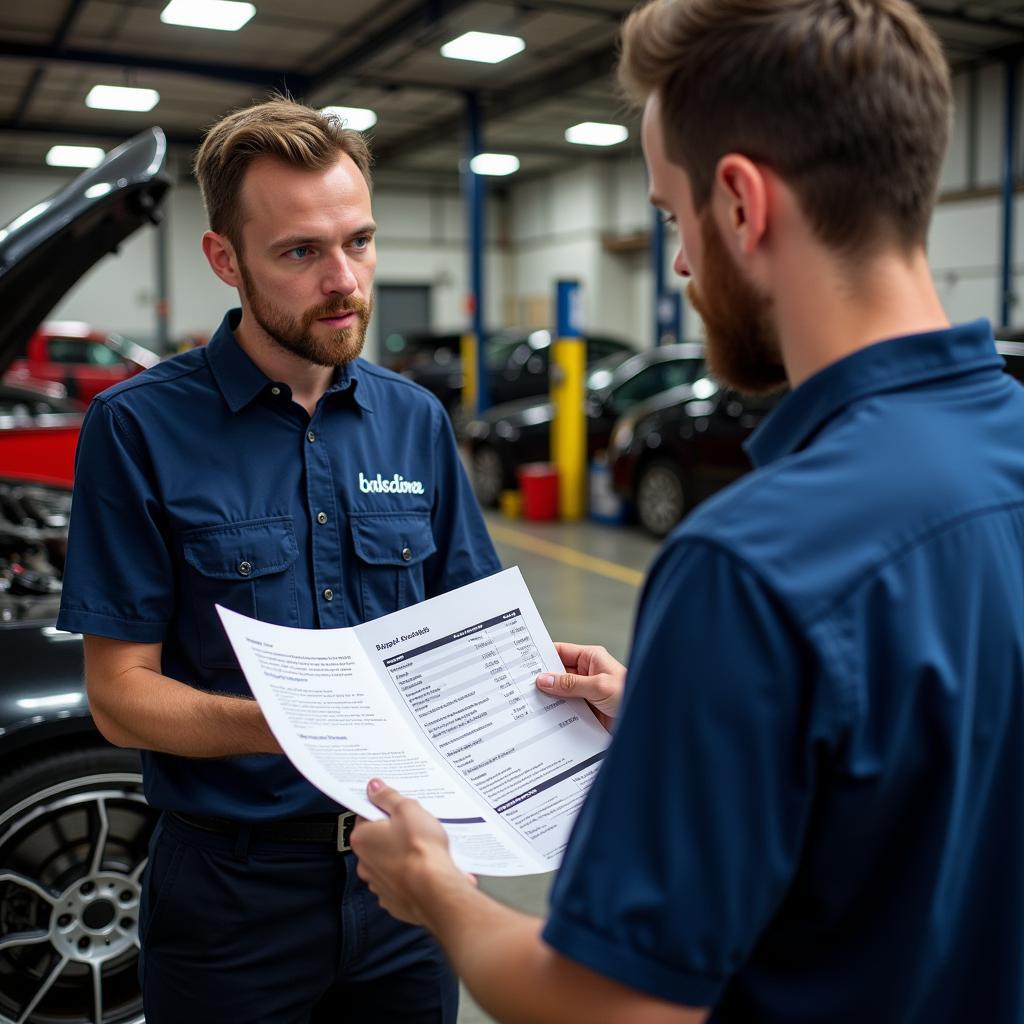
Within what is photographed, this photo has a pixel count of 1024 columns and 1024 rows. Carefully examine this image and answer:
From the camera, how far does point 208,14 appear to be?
1163 cm

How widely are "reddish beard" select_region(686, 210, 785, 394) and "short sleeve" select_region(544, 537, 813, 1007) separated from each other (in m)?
0.24

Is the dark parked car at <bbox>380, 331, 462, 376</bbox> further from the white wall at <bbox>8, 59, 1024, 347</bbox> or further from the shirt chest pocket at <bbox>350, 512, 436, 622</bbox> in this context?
the shirt chest pocket at <bbox>350, 512, 436, 622</bbox>

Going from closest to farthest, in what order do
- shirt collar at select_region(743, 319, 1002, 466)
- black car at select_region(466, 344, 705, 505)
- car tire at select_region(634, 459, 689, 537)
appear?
shirt collar at select_region(743, 319, 1002, 466) < car tire at select_region(634, 459, 689, 537) < black car at select_region(466, 344, 705, 505)

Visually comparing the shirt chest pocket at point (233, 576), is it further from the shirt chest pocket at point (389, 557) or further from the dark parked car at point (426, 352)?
the dark parked car at point (426, 352)

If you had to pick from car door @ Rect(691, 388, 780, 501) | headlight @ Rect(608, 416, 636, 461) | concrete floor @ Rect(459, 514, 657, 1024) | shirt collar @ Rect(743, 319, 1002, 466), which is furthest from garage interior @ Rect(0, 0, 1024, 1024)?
shirt collar @ Rect(743, 319, 1002, 466)

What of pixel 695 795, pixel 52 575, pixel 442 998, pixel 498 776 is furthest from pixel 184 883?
pixel 52 575

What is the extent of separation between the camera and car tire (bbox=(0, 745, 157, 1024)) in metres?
Answer: 2.37

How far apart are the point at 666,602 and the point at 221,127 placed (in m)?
1.22

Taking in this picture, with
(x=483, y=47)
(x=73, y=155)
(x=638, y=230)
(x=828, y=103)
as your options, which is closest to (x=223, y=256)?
(x=828, y=103)

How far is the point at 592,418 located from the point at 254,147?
8506 millimetres

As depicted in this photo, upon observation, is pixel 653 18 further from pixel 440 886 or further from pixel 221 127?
pixel 221 127

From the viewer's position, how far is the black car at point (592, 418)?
9883 millimetres

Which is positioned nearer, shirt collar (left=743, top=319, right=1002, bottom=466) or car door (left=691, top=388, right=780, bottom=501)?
shirt collar (left=743, top=319, right=1002, bottom=466)

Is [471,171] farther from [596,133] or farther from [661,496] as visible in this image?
[661,496]
